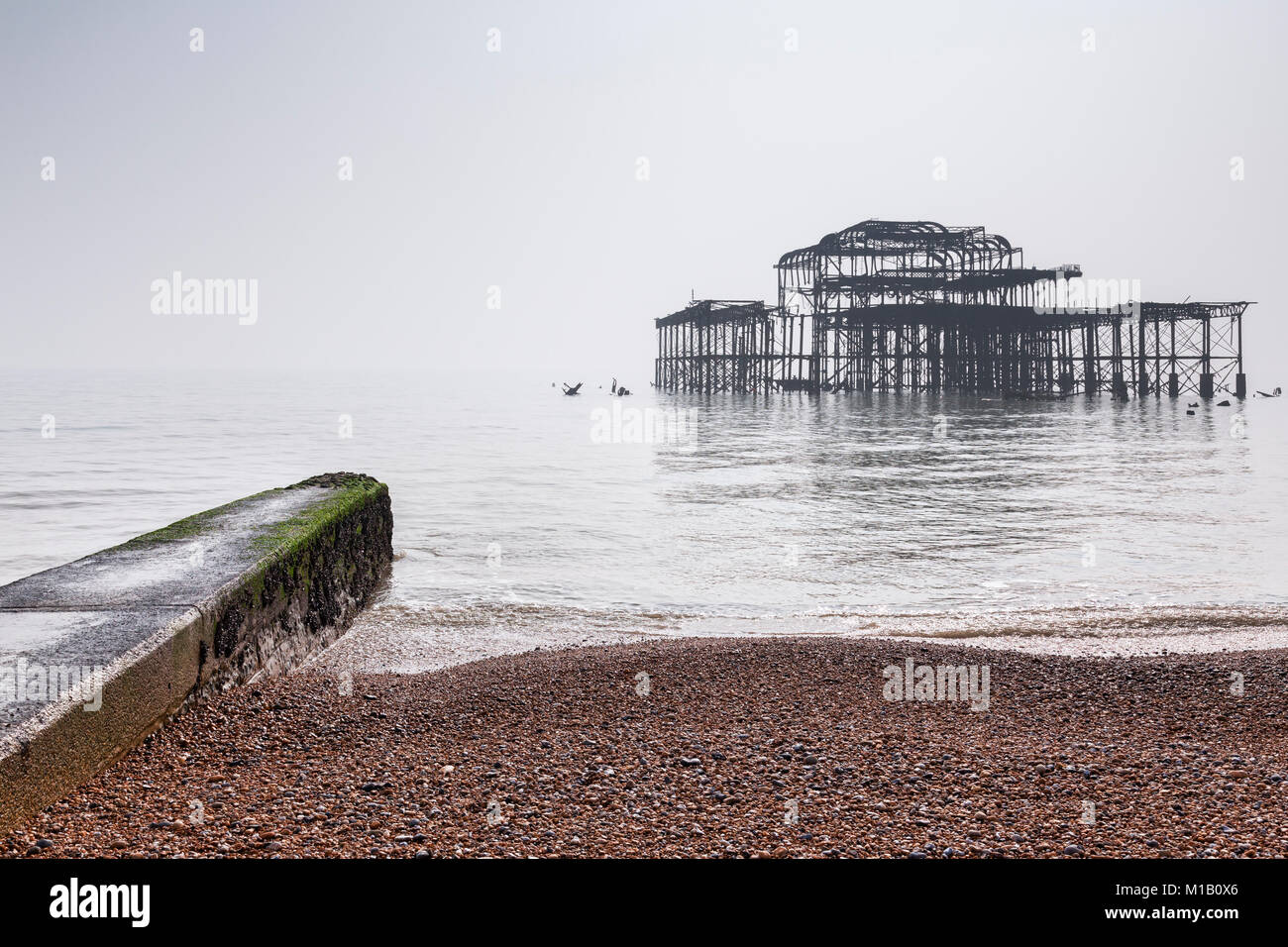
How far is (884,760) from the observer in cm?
424

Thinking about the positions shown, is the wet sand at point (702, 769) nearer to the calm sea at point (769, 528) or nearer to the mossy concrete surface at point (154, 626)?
the mossy concrete surface at point (154, 626)

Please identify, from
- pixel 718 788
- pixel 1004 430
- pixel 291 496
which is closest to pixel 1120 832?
pixel 718 788

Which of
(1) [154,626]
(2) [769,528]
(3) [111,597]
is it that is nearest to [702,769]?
(1) [154,626]

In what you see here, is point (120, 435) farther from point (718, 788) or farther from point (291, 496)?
point (718, 788)

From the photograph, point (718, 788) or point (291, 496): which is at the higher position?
point (291, 496)

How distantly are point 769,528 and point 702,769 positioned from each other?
10.6 m

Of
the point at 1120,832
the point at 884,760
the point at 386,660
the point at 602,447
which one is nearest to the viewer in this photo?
the point at 1120,832

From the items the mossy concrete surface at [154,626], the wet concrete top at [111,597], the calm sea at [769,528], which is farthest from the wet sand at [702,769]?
the calm sea at [769,528]

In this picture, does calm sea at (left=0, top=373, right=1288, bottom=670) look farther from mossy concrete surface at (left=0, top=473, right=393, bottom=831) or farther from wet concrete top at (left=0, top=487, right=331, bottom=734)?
wet concrete top at (left=0, top=487, right=331, bottom=734)

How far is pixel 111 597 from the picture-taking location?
5.46m

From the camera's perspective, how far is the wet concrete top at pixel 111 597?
420 cm

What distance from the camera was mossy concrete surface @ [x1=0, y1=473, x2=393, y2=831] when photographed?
372 cm

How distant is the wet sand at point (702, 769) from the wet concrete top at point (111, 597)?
0.45 metres
